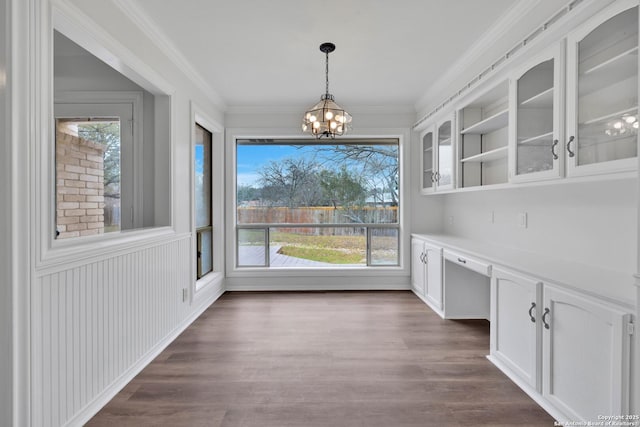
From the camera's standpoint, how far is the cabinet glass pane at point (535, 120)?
6.77 feet

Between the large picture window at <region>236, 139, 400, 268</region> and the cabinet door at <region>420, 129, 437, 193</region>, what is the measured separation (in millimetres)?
513

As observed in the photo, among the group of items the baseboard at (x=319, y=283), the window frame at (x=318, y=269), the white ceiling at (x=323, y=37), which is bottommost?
the baseboard at (x=319, y=283)

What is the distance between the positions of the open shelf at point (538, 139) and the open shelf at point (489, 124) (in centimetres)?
38

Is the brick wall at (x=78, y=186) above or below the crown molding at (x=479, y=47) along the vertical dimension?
below

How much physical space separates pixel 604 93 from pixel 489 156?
1326 mm

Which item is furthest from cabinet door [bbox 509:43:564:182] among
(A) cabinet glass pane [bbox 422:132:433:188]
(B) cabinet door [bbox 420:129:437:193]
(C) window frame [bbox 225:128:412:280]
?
(C) window frame [bbox 225:128:412:280]

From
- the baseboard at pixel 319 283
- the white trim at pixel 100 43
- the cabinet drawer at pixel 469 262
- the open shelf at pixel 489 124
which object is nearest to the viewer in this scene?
the white trim at pixel 100 43

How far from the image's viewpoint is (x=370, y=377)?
7.68 feet

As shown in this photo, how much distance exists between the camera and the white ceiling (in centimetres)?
227

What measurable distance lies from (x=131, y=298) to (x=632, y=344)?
9.15 feet

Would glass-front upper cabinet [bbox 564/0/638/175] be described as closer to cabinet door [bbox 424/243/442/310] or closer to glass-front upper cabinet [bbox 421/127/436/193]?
cabinet door [bbox 424/243/442/310]

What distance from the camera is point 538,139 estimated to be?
2174 millimetres

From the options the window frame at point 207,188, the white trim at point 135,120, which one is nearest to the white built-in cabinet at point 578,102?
the white trim at point 135,120

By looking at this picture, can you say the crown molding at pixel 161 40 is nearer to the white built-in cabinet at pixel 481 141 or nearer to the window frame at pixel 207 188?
the window frame at pixel 207 188
